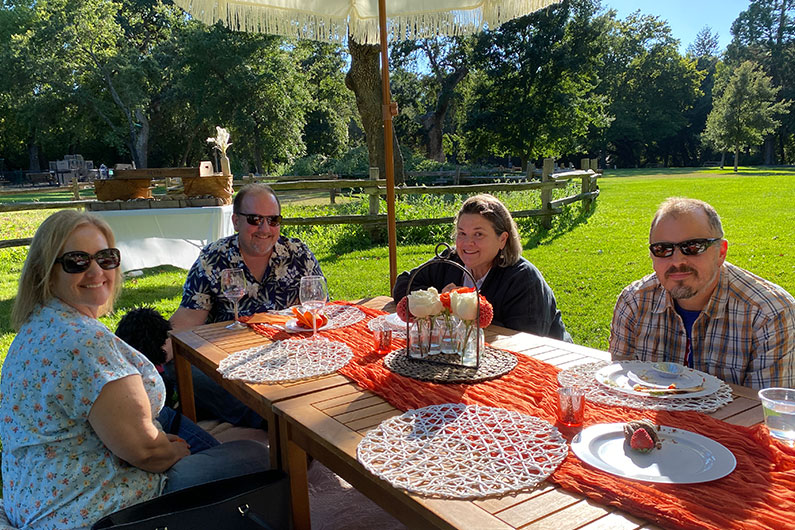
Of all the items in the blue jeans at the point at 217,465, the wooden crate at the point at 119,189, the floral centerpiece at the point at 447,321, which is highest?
the wooden crate at the point at 119,189

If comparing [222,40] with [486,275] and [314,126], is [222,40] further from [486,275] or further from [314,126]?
[486,275]

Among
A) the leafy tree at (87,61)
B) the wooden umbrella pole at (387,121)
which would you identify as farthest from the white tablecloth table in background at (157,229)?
the leafy tree at (87,61)

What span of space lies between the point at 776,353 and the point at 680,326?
1.18 feet

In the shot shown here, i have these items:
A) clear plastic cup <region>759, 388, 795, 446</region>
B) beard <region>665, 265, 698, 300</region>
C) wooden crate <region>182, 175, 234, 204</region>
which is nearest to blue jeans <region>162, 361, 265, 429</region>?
beard <region>665, 265, 698, 300</region>

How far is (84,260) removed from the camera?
6.30ft

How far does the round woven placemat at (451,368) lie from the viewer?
6.66ft

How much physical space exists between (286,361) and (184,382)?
105cm

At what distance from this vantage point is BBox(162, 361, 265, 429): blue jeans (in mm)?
3371

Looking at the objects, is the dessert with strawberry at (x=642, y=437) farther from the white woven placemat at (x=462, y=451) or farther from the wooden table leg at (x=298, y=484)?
the wooden table leg at (x=298, y=484)

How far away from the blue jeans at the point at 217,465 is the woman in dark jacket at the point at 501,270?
1.25 meters

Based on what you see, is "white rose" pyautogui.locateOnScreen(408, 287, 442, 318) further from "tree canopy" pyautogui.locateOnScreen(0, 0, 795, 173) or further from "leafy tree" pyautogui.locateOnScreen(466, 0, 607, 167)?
"leafy tree" pyautogui.locateOnScreen(466, 0, 607, 167)

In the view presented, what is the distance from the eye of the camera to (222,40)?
24500 mm

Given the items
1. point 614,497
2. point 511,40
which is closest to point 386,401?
point 614,497

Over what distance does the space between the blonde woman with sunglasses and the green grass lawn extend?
3.91 metres
